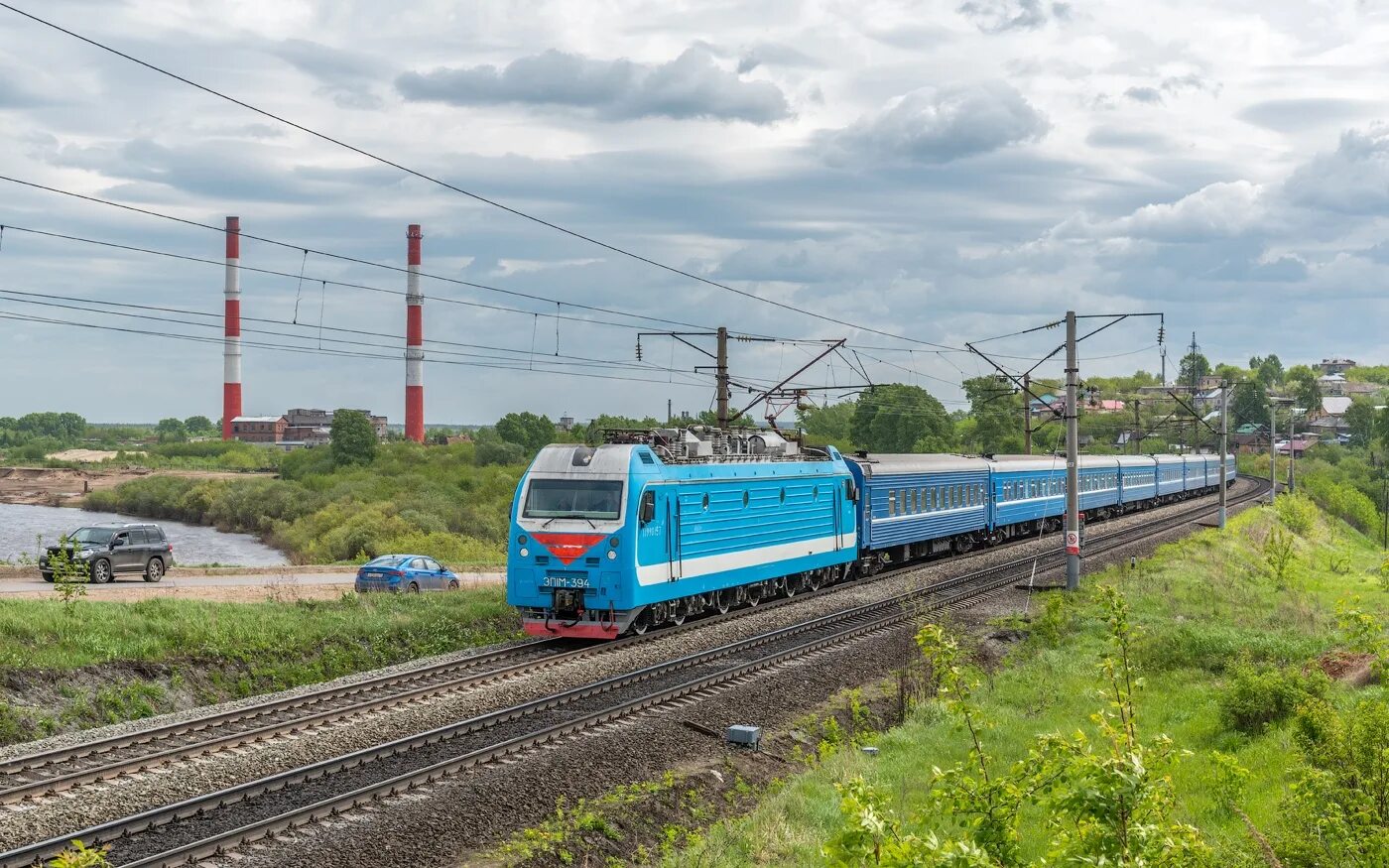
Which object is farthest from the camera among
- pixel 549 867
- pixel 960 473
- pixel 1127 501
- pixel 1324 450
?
pixel 1324 450

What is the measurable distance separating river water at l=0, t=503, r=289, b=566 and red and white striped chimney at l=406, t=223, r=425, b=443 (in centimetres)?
2302

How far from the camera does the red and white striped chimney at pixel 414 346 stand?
98438 mm

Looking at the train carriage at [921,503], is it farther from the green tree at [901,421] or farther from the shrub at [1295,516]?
the green tree at [901,421]

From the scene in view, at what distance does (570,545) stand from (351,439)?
74.3m

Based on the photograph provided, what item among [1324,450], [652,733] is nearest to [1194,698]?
[652,733]

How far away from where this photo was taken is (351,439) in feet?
301

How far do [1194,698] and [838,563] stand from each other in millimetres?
14446

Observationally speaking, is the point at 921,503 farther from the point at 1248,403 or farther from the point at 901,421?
the point at 1248,403

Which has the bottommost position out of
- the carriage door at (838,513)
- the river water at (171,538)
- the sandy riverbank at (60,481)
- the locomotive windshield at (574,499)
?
the river water at (171,538)

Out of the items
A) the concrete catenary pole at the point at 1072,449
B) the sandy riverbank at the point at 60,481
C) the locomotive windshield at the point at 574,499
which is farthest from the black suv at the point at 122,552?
the sandy riverbank at the point at 60,481

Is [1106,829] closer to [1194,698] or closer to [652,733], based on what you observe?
[652,733]

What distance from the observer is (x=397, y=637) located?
22.2 m

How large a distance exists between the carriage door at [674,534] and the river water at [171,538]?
96.6ft

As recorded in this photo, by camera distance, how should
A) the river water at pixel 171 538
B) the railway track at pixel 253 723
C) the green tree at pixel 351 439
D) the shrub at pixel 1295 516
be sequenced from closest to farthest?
the railway track at pixel 253 723 → the river water at pixel 171 538 → the shrub at pixel 1295 516 → the green tree at pixel 351 439
